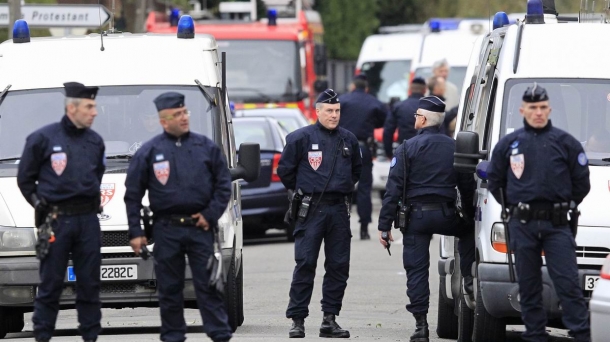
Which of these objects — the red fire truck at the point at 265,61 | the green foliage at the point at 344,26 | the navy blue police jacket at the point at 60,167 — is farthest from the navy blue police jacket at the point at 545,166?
the green foliage at the point at 344,26

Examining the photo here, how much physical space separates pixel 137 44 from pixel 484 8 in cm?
5006

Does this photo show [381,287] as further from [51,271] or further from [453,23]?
[453,23]

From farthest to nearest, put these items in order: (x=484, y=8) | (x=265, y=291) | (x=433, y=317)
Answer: (x=484, y=8), (x=265, y=291), (x=433, y=317)

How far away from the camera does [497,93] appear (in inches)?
420

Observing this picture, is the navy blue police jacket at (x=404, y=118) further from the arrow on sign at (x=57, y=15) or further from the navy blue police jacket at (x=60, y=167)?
the navy blue police jacket at (x=60, y=167)

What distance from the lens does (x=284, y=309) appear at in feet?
44.3

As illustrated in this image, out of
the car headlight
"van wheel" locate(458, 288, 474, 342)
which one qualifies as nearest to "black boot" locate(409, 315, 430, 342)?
"van wheel" locate(458, 288, 474, 342)

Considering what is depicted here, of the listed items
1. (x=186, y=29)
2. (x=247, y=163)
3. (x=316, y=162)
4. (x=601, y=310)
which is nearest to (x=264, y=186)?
(x=186, y=29)

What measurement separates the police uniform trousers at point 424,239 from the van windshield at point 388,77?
57.6 ft

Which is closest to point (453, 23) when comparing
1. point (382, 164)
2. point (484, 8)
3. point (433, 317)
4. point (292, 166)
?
point (382, 164)

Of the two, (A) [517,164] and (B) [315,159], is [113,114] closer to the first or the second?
(B) [315,159]

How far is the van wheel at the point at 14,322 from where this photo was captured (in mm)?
11773

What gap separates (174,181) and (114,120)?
2.70 meters

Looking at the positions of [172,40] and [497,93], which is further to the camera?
[172,40]
